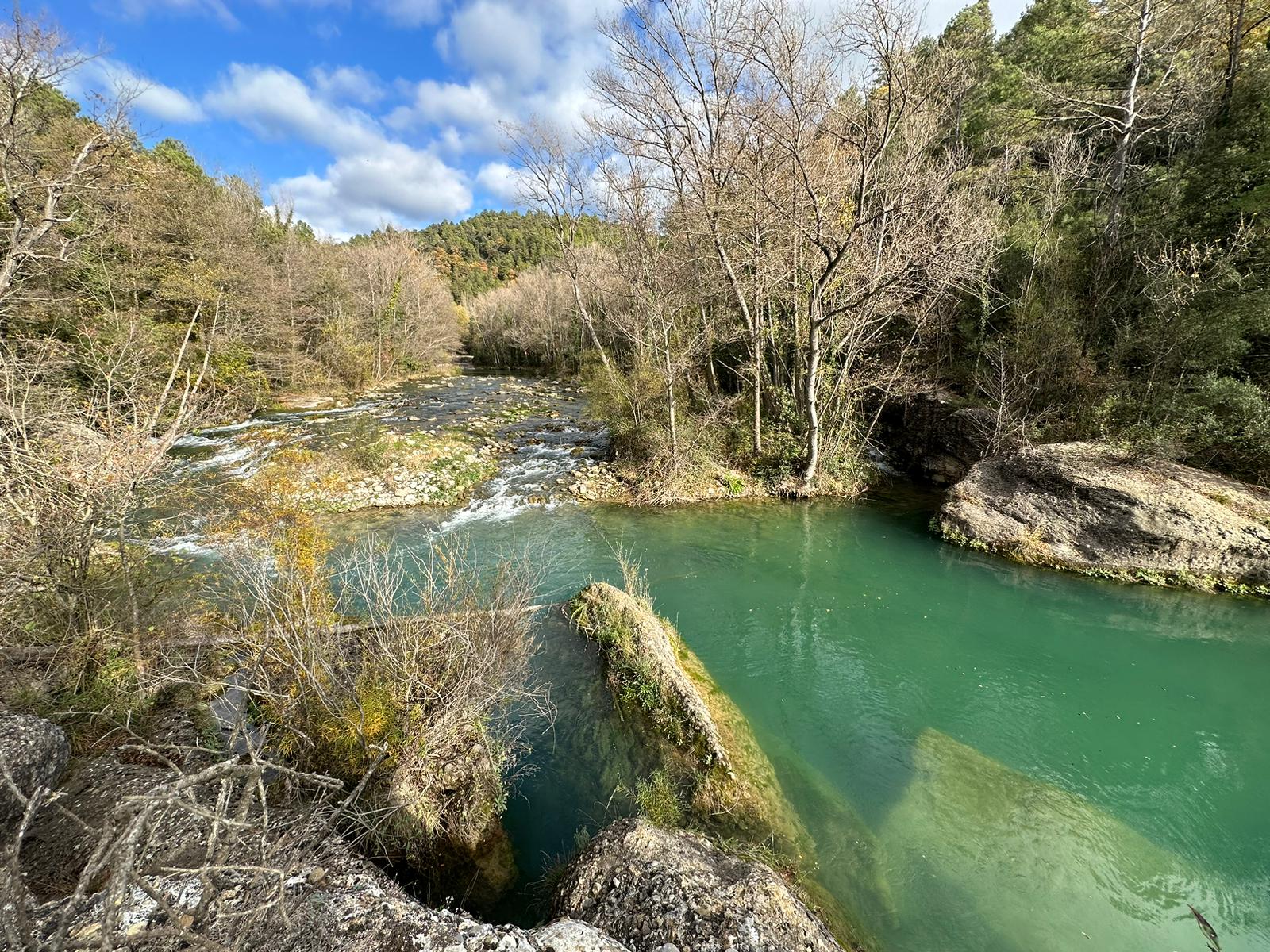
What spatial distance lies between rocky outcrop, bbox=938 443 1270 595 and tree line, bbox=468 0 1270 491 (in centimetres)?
88

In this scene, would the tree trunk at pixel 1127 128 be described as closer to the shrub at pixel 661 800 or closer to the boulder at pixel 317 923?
the shrub at pixel 661 800

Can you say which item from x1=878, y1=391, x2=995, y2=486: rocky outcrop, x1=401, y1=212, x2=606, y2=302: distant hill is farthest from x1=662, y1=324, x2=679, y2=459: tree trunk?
x1=401, y1=212, x2=606, y2=302: distant hill

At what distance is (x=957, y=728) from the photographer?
19.4 feet

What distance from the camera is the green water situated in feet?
13.6

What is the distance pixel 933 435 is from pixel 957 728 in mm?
10188

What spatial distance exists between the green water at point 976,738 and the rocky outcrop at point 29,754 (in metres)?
3.34

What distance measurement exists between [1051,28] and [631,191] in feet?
72.5

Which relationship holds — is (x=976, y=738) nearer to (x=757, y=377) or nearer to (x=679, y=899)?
(x=679, y=899)

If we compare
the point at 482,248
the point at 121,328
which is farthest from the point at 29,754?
the point at 482,248

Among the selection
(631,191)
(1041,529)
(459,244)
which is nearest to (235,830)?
(1041,529)

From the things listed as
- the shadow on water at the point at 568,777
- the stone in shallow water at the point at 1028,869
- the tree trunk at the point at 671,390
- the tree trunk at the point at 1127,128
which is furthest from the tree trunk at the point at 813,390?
the shadow on water at the point at 568,777

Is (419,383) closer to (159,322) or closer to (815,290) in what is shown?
(159,322)

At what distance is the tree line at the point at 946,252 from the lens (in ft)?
32.3

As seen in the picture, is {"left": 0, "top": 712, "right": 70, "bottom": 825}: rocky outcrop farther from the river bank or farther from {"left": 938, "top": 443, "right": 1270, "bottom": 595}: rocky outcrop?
{"left": 938, "top": 443, "right": 1270, "bottom": 595}: rocky outcrop
